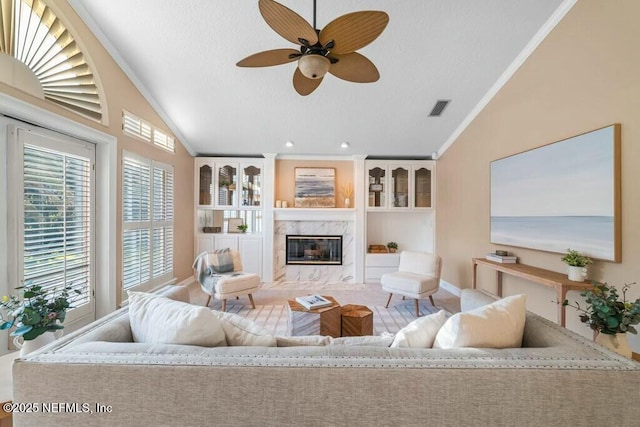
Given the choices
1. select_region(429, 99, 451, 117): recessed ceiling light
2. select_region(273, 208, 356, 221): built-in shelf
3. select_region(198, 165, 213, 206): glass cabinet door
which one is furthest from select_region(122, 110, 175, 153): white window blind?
select_region(429, 99, 451, 117): recessed ceiling light

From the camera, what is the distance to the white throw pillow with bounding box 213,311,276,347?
1239 mm

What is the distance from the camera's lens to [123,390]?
0.94m

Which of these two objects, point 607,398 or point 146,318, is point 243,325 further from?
point 607,398

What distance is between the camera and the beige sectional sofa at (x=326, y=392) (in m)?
0.92

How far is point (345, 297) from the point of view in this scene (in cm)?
427

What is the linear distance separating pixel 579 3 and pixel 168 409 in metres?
3.91

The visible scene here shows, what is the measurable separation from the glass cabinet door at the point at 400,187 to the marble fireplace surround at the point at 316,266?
916 mm

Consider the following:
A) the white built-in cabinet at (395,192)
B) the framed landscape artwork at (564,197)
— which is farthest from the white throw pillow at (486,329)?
the white built-in cabinet at (395,192)

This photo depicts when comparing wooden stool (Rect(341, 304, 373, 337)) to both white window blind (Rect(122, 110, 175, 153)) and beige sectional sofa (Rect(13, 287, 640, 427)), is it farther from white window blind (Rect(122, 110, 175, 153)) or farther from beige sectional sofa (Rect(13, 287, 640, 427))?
white window blind (Rect(122, 110, 175, 153))

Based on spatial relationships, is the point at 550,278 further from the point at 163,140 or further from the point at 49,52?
the point at 163,140

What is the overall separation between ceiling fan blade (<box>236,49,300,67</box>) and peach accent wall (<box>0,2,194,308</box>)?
5.42 feet

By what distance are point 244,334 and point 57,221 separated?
227 cm

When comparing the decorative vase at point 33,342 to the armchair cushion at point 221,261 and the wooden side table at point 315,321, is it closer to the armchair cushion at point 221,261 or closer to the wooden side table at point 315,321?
the wooden side table at point 315,321

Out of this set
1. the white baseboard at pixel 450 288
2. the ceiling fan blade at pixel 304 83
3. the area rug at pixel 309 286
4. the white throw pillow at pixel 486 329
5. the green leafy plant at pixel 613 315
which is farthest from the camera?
the area rug at pixel 309 286
